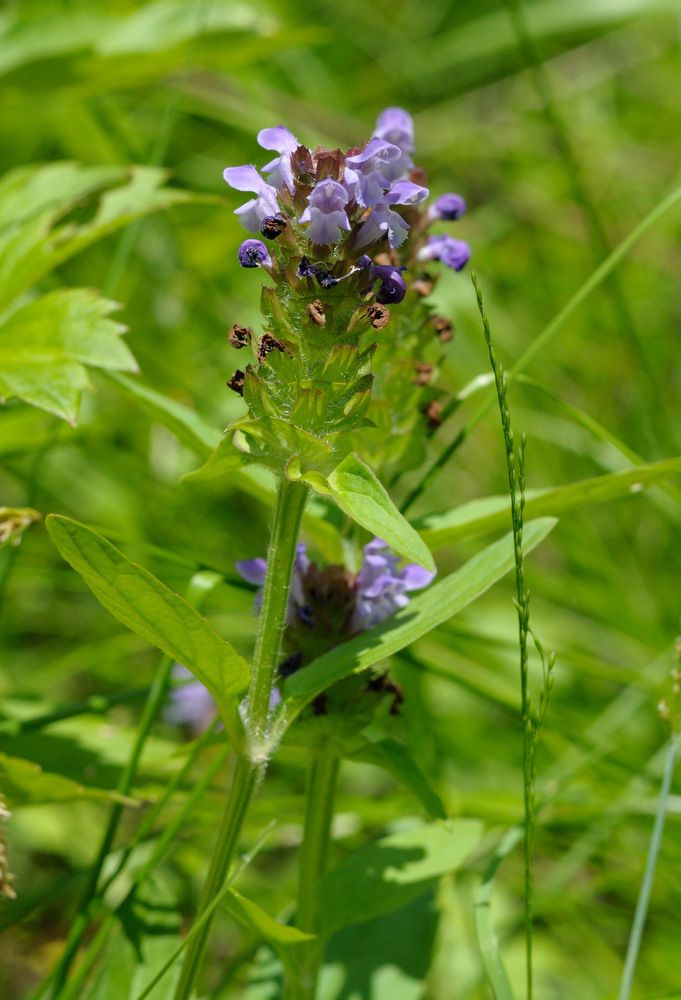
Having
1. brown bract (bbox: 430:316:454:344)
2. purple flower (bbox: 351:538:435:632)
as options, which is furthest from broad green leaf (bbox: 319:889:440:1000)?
brown bract (bbox: 430:316:454:344)

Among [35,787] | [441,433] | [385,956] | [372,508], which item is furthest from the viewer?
[441,433]

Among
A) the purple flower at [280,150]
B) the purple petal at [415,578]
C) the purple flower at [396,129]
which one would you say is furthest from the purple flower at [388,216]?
the purple petal at [415,578]

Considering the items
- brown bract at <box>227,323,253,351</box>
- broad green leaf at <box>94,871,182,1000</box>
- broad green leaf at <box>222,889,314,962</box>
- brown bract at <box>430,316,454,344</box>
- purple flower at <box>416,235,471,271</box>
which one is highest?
purple flower at <box>416,235,471,271</box>

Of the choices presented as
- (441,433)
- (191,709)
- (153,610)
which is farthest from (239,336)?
(441,433)

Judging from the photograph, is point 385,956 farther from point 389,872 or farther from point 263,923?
point 263,923

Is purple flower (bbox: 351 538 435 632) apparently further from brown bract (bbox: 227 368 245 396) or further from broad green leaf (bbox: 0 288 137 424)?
broad green leaf (bbox: 0 288 137 424)
